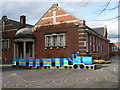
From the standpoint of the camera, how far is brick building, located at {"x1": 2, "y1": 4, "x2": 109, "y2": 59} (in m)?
20.9

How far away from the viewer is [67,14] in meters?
22.1

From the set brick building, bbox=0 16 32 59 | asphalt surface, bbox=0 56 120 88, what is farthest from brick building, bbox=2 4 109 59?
asphalt surface, bbox=0 56 120 88

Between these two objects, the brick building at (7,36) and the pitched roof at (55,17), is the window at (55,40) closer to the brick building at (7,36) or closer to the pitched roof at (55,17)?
the pitched roof at (55,17)

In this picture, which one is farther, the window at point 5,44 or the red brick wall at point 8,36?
the window at point 5,44

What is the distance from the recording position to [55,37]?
901 inches

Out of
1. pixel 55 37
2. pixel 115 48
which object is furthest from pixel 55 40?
pixel 115 48

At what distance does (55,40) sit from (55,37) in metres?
0.53

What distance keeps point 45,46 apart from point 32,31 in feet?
14.5

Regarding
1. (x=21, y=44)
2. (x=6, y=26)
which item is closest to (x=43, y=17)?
(x=21, y=44)

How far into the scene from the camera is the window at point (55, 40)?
72.7 ft

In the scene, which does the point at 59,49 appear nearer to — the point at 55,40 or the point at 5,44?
the point at 55,40

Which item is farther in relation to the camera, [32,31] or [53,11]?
[32,31]

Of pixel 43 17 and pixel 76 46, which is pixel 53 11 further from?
pixel 76 46

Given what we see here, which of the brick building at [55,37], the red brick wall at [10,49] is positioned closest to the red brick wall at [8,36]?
the red brick wall at [10,49]
